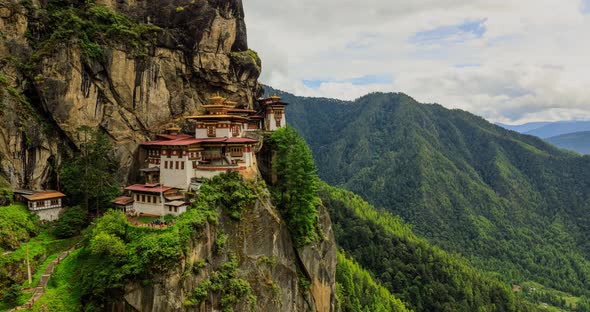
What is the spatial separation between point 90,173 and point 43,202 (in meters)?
6.19

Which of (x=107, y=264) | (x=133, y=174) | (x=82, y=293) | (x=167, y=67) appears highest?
(x=167, y=67)

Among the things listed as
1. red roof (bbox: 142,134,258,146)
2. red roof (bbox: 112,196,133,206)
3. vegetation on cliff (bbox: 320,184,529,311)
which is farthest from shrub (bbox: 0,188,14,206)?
vegetation on cliff (bbox: 320,184,529,311)

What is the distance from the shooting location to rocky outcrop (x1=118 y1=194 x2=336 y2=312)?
35469 millimetres

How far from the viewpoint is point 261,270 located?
47.6 m

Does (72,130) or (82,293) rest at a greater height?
(72,130)

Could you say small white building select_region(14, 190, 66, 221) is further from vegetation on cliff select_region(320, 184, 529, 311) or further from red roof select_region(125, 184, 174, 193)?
vegetation on cliff select_region(320, 184, 529, 311)

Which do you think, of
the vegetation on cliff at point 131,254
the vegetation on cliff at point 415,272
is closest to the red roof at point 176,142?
the vegetation on cliff at point 131,254

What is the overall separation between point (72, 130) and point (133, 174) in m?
9.85

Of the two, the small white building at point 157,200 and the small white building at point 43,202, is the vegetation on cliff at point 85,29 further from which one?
the small white building at point 157,200

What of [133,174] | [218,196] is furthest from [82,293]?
[133,174]

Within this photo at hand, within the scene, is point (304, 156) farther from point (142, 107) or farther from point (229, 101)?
point (142, 107)

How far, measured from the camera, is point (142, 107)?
190ft

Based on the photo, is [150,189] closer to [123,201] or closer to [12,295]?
[123,201]

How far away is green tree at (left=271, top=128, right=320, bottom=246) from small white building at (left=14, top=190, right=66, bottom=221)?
28156 millimetres
